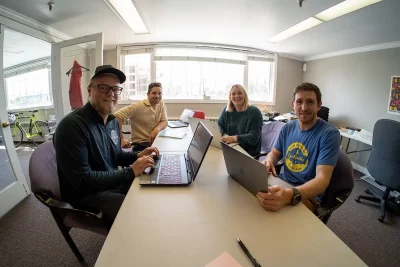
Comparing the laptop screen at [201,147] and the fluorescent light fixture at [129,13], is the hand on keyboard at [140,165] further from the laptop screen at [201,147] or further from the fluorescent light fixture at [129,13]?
the fluorescent light fixture at [129,13]

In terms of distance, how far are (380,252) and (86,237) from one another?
2.71 meters

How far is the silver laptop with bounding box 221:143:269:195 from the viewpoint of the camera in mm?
796

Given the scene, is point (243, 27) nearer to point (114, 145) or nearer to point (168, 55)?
point (168, 55)

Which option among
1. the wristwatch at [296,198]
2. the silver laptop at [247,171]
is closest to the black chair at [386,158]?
the wristwatch at [296,198]

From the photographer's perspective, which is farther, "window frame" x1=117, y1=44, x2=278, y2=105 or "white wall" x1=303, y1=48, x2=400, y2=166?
"window frame" x1=117, y1=44, x2=278, y2=105

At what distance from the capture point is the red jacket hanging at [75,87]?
3145 mm

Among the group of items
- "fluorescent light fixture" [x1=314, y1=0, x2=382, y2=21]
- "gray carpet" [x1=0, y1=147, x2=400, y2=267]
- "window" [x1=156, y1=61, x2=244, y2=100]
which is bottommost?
"gray carpet" [x1=0, y1=147, x2=400, y2=267]

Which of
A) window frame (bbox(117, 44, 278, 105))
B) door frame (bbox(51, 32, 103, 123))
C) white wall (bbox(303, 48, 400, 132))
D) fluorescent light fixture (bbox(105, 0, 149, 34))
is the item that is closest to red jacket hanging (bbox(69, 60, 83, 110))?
door frame (bbox(51, 32, 103, 123))

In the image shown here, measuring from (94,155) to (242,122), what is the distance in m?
1.53

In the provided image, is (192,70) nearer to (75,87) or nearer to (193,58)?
(193,58)

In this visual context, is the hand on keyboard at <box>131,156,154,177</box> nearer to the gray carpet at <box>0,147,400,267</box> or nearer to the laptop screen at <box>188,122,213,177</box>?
the laptop screen at <box>188,122,213,177</box>

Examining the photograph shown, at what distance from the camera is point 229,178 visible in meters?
1.12

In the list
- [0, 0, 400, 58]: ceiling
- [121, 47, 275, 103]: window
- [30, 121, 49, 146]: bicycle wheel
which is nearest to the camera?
[0, 0, 400, 58]: ceiling

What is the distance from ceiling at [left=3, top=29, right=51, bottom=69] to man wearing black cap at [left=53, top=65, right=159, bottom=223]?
10.6 feet
